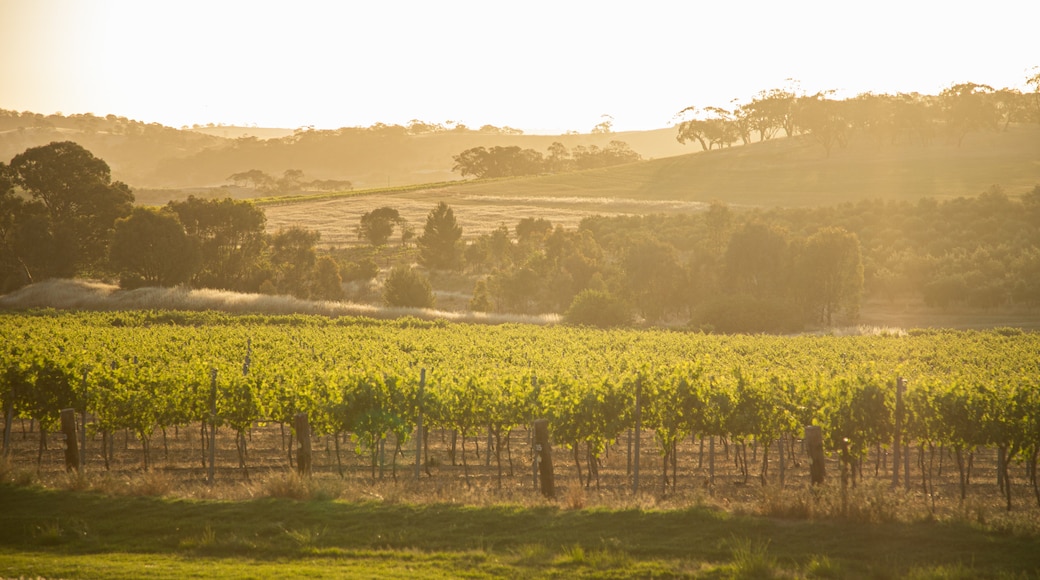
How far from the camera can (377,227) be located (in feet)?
308

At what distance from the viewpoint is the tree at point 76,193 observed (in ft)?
253

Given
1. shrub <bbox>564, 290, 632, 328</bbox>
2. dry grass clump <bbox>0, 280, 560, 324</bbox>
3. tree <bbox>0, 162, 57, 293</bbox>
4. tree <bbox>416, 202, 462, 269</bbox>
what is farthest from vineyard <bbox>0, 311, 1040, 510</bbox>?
tree <bbox>416, 202, 462, 269</bbox>

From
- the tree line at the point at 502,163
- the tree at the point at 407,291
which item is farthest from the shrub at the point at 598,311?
the tree line at the point at 502,163

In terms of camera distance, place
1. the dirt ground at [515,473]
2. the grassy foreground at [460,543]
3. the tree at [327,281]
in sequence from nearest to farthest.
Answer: the grassy foreground at [460,543]
the dirt ground at [515,473]
the tree at [327,281]

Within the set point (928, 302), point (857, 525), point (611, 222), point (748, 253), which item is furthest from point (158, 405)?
point (611, 222)

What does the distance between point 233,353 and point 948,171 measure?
114115 mm

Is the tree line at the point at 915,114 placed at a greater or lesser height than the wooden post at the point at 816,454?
greater

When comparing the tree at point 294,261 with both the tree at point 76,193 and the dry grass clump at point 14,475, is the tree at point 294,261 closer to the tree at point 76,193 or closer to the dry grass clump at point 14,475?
the tree at point 76,193

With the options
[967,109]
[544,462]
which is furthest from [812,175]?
[544,462]

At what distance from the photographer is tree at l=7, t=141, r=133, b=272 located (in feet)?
253

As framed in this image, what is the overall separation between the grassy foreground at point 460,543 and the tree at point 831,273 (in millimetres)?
57382

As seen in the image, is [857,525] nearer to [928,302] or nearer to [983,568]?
[983,568]

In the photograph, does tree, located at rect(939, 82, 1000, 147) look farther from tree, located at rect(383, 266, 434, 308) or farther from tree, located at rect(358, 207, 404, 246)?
tree, located at rect(383, 266, 434, 308)

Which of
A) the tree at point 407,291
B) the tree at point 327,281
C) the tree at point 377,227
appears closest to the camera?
the tree at point 407,291
